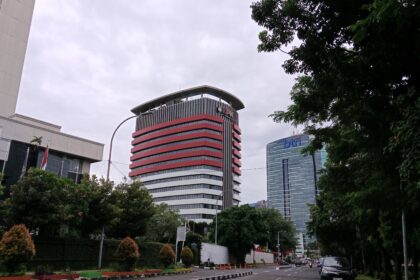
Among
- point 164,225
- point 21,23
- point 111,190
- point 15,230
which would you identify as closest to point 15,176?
point 111,190

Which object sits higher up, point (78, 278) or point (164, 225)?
point (164, 225)

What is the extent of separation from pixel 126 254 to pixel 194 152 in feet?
283

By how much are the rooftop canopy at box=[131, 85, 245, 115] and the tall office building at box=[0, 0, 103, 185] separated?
69.6 meters

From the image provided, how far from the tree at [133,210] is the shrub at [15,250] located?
526 inches

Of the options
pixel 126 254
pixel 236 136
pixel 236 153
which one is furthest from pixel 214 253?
pixel 236 136

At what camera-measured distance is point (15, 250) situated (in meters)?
16.0

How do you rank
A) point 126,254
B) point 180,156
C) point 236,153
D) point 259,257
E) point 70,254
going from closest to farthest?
point 126,254 < point 70,254 < point 259,257 < point 180,156 < point 236,153

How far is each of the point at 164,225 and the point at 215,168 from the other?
50.0 meters

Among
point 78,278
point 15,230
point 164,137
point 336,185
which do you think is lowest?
point 78,278

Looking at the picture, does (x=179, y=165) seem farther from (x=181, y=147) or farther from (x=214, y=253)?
(x=214, y=253)

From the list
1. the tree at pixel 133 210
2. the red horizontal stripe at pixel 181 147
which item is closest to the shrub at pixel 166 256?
the tree at pixel 133 210

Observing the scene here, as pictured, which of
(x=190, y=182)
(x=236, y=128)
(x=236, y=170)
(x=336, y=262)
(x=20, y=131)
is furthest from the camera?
(x=236, y=128)

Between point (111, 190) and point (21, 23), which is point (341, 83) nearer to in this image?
point (111, 190)

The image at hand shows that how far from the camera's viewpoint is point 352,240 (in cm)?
3538
